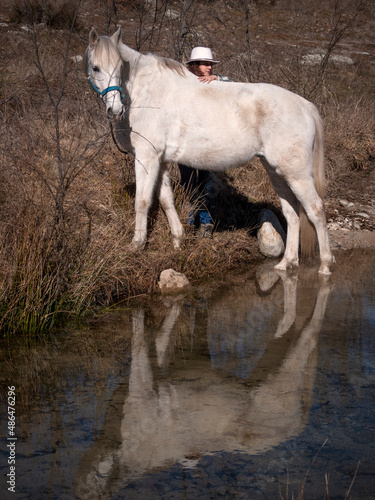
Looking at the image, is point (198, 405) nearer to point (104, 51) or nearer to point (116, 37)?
point (104, 51)

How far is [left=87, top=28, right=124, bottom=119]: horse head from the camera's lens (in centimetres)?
520

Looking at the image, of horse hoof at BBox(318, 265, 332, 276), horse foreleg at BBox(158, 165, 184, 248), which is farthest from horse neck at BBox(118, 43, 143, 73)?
horse hoof at BBox(318, 265, 332, 276)

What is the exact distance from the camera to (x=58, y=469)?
242cm

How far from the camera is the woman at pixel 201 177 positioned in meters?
6.18

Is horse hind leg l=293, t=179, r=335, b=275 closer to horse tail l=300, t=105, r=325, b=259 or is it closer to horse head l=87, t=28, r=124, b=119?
horse tail l=300, t=105, r=325, b=259

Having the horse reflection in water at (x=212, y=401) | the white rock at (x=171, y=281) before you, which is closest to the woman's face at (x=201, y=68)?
the white rock at (x=171, y=281)

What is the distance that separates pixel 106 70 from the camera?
208 inches

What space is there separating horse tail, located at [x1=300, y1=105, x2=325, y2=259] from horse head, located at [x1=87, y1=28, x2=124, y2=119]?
213 centimetres

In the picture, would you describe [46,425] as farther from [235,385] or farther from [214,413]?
[235,385]

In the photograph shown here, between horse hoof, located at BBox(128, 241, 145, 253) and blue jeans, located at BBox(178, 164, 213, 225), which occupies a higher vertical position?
blue jeans, located at BBox(178, 164, 213, 225)

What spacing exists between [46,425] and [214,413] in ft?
2.78

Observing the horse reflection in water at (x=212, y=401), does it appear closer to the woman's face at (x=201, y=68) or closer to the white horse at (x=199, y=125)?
the white horse at (x=199, y=125)

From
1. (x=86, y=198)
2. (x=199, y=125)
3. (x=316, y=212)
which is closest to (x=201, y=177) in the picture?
(x=199, y=125)

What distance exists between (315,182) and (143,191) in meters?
1.88
